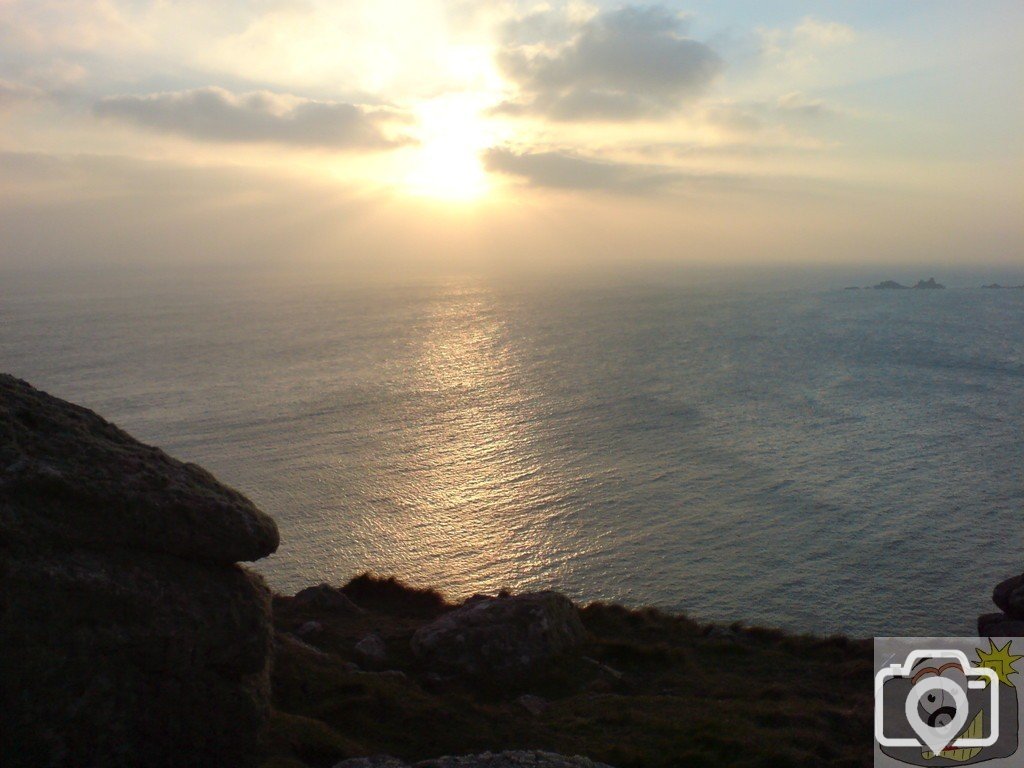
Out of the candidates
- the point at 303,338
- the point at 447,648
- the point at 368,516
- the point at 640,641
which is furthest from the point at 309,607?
the point at 303,338

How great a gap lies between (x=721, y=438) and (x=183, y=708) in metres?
69.8

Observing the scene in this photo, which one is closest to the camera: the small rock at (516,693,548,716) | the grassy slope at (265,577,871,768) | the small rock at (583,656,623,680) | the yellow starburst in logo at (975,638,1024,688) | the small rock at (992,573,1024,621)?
the grassy slope at (265,577,871,768)

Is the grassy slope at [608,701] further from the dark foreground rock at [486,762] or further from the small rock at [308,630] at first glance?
the dark foreground rock at [486,762]

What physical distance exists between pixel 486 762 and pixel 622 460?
5623 centimetres

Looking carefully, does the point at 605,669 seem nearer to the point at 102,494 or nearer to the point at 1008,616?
the point at 1008,616

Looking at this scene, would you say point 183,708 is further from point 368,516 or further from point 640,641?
point 368,516

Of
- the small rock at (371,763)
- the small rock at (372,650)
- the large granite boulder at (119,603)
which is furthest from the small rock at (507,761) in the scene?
the small rock at (372,650)

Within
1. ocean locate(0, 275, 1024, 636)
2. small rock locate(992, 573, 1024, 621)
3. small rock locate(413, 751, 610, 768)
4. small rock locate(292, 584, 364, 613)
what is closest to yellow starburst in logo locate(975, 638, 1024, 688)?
small rock locate(992, 573, 1024, 621)

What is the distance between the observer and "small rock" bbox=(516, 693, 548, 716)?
23.6 metres

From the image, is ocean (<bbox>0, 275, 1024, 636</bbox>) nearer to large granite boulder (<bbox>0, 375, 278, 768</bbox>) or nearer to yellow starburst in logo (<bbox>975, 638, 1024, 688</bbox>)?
yellow starburst in logo (<bbox>975, 638, 1024, 688</bbox>)

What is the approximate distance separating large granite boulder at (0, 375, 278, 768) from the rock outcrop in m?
30.0

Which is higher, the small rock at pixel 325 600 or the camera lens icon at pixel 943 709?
A: the camera lens icon at pixel 943 709

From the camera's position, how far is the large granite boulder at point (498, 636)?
87.7 ft

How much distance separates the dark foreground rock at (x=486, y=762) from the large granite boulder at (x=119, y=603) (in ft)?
8.72
